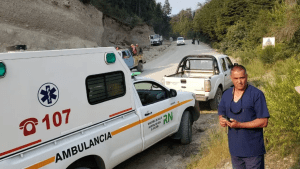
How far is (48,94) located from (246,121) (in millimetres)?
2377

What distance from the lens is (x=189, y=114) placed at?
624 centimetres

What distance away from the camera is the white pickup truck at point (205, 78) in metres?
8.29

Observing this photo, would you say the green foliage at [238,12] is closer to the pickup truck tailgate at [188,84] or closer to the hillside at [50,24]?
the hillside at [50,24]

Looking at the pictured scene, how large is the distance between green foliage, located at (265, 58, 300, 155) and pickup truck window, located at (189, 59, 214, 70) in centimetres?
504

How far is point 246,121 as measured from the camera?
2848 millimetres

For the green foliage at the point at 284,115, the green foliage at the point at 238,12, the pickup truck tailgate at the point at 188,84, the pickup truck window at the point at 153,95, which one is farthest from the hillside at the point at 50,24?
the green foliage at the point at 284,115

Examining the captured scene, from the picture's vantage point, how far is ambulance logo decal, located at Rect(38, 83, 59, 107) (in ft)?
10.3

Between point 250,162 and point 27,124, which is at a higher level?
point 27,124

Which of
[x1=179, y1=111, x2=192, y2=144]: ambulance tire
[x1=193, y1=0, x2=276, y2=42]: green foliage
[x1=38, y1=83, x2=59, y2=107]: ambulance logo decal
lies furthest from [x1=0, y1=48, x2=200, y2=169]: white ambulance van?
[x1=193, y1=0, x2=276, y2=42]: green foliage

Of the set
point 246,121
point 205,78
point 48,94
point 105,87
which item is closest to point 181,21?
point 205,78

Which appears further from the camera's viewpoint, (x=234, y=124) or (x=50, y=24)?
(x=50, y=24)

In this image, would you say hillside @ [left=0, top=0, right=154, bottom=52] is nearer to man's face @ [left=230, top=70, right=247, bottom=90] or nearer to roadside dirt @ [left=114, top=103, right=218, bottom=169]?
roadside dirt @ [left=114, top=103, right=218, bottom=169]

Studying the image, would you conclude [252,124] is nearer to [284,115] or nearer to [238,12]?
[284,115]

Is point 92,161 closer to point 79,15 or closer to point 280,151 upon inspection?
point 280,151
